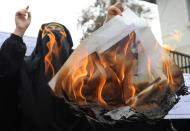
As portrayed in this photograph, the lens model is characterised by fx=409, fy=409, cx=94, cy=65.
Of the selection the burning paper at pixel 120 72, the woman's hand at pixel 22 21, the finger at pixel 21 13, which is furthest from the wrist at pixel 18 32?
the burning paper at pixel 120 72

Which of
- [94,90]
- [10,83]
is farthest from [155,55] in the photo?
[10,83]

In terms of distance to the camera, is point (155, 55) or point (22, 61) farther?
point (22, 61)

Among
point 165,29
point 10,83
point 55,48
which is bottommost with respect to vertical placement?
point 165,29

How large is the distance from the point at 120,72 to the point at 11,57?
69 cm

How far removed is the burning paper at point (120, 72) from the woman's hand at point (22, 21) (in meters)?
0.50

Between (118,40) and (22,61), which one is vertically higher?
(118,40)

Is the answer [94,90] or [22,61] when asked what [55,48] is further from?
[94,90]

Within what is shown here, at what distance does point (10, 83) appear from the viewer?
2539 mm

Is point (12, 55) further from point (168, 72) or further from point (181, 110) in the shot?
point (181, 110)

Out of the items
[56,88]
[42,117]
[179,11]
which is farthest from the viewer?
[179,11]

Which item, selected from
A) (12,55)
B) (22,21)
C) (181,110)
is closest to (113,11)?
(22,21)

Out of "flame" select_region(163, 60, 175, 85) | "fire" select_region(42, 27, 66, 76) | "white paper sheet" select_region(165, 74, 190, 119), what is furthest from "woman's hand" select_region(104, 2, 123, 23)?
"white paper sheet" select_region(165, 74, 190, 119)

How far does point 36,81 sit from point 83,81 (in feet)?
1.50

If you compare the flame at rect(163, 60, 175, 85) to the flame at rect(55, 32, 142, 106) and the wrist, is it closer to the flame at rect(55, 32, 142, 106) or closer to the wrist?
the flame at rect(55, 32, 142, 106)
